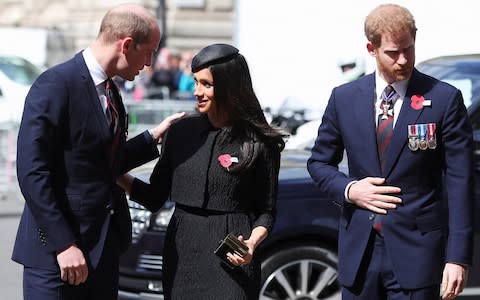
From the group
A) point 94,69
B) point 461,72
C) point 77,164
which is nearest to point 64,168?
point 77,164

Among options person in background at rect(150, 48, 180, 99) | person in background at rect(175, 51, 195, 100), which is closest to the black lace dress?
person in background at rect(175, 51, 195, 100)

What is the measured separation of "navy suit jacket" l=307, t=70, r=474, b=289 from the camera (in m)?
4.52

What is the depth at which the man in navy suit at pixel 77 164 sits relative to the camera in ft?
14.3

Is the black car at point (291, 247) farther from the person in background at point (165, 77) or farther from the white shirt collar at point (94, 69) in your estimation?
the person in background at point (165, 77)

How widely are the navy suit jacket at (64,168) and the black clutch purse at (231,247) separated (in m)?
0.45

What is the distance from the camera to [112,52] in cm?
453

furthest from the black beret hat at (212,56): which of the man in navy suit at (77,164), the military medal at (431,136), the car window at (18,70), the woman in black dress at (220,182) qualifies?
the car window at (18,70)

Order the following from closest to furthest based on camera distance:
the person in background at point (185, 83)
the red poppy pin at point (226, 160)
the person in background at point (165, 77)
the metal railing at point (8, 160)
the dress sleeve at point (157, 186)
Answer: the red poppy pin at point (226, 160) → the dress sleeve at point (157, 186) → the metal railing at point (8, 160) → the person in background at point (185, 83) → the person in background at point (165, 77)

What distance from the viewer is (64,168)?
4.45 meters

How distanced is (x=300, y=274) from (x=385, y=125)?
257 centimetres

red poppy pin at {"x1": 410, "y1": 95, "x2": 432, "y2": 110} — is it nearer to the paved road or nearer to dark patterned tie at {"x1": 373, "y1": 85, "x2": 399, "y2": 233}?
dark patterned tie at {"x1": 373, "y1": 85, "x2": 399, "y2": 233}

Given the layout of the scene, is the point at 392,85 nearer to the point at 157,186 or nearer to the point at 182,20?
the point at 157,186

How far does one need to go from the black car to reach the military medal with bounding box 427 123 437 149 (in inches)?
94.9

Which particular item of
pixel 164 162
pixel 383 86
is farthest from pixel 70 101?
pixel 383 86
